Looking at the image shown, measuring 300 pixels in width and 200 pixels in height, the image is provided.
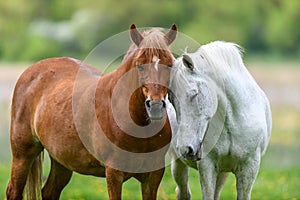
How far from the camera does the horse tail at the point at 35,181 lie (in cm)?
616

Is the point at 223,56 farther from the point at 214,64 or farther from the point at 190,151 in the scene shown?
the point at 190,151

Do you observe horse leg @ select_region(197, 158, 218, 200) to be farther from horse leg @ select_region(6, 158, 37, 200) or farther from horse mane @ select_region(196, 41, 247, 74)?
horse leg @ select_region(6, 158, 37, 200)

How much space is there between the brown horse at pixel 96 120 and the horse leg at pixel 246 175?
2.14ft

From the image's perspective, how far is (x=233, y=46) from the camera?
17.3 feet

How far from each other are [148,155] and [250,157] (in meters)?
0.86

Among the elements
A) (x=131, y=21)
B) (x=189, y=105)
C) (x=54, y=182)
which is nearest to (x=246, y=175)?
(x=189, y=105)

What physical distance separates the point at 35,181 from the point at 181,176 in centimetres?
143

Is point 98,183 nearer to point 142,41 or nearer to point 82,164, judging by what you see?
→ point 82,164

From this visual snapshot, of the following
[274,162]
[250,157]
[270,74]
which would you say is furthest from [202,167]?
[270,74]

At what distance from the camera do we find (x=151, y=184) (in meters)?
5.16

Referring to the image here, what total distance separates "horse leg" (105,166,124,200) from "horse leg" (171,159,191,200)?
3.39 ft

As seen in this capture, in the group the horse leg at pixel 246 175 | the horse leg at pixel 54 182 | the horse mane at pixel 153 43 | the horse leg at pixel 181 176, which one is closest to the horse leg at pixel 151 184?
the horse leg at pixel 246 175

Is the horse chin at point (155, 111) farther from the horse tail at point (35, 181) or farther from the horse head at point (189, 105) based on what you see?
the horse tail at point (35, 181)

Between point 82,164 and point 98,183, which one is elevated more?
point 82,164
